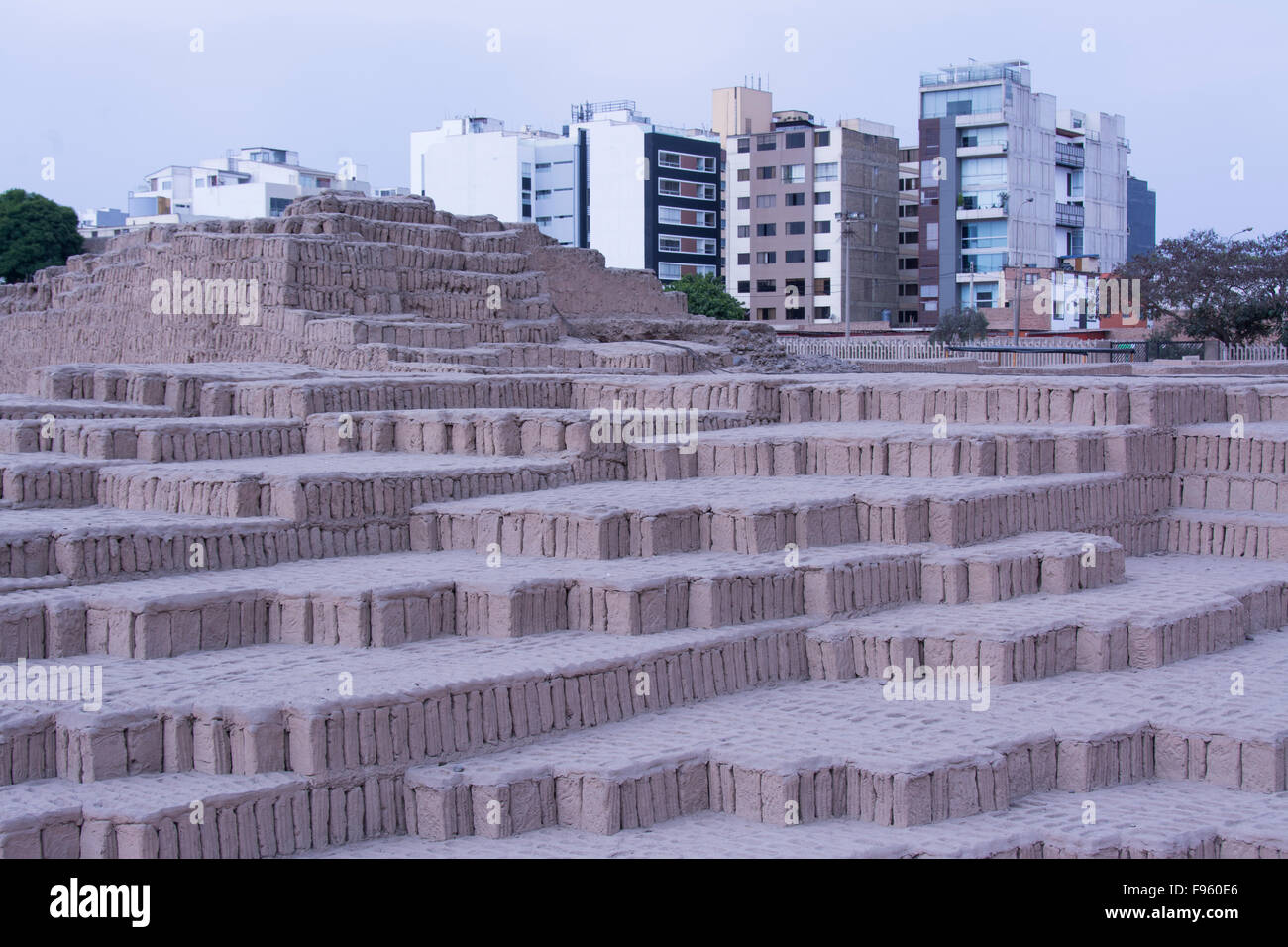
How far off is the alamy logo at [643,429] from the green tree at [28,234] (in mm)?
41229

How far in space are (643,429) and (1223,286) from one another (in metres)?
27.1

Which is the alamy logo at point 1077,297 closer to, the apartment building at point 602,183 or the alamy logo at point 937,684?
the apartment building at point 602,183

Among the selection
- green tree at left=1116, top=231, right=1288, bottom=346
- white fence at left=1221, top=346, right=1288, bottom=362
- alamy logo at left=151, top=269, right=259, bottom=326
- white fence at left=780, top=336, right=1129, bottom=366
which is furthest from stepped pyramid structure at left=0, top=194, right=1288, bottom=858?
green tree at left=1116, top=231, right=1288, bottom=346

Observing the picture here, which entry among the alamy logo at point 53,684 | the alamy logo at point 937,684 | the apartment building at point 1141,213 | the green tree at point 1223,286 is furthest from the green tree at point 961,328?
the apartment building at point 1141,213

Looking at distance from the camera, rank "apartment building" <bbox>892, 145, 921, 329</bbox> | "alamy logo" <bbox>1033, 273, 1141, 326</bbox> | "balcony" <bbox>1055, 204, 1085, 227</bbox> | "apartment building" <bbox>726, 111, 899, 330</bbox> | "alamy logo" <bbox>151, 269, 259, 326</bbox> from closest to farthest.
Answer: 1. "alamy logo" <bbox>151, 269, 259, 326</bbox>
2. "alamy logo" <bbox>1033, 273, 1141, 326</bbox>
3. "apartment building" <bbox>726, 111, 899, 330</bbox>
4. "balcony" <bbox>1055, 204, 1085, 227</bbox>
5. "apartment building" <bbox>892, 145, 921, 329</bbox>

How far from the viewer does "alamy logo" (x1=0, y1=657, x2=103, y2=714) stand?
6.82 meters

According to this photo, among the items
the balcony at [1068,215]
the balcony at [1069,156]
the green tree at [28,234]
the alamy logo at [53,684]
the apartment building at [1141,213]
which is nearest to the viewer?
the alamy logo at [53,684]

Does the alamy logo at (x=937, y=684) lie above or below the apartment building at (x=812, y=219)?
below

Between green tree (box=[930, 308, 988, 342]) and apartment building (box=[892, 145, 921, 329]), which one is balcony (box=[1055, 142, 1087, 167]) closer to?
apartment building (box=[892, 145, 921, 329])

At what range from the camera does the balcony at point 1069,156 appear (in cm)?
5350

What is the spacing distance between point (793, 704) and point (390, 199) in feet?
57.0

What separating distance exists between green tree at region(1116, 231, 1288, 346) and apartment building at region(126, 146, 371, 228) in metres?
28.7

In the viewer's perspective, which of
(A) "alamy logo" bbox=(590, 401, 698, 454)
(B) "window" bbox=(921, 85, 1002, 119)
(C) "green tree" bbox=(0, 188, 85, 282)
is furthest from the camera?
(B) "window" bbox=(921, 85, 1002, 119)
